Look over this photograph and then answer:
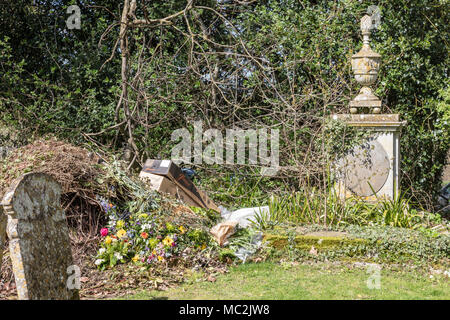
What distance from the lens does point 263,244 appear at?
5.48m

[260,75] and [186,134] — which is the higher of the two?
[260,75]

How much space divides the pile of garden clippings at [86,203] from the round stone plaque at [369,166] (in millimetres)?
2253

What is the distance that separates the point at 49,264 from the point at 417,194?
627 cm

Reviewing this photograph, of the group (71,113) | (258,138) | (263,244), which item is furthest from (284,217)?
(71,113)

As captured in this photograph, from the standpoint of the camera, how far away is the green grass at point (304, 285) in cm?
424

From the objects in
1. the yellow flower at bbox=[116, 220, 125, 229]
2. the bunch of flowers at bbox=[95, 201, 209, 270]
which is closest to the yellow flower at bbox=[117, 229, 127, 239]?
the bunch of flowers at bbox=[95, 201, 209, 270]

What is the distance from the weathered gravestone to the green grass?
984mm

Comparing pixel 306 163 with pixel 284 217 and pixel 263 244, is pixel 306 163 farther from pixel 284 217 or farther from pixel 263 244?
pixel 263 244

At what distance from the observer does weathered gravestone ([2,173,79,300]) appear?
124 inches

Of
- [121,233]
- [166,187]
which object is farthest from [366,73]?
[121,233]

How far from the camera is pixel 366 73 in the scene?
277 inches

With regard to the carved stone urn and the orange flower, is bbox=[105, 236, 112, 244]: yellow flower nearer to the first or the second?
the orange flower

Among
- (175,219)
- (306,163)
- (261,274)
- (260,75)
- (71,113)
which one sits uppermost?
(260,75)

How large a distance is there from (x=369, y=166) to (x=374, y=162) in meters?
0.09
